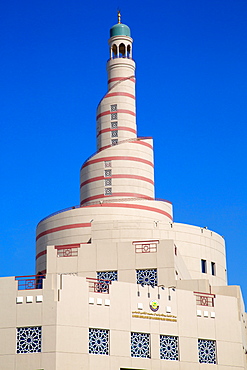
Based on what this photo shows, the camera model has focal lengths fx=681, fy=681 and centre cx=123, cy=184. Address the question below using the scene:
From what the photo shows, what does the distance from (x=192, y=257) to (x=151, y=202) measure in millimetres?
5811

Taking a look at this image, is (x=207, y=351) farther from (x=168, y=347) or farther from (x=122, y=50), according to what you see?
(x=122, y=50)

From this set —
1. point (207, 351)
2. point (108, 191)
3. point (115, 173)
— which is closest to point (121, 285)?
point (207, 351)

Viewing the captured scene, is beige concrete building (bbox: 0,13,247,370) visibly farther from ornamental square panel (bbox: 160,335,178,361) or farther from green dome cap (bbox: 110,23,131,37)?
green dome cap (bbox: 110,23,131,37)

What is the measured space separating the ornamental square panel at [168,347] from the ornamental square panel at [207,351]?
1731 mm

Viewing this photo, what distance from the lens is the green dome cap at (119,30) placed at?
66.4m

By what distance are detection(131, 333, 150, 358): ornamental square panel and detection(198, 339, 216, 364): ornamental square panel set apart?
3.62 metres

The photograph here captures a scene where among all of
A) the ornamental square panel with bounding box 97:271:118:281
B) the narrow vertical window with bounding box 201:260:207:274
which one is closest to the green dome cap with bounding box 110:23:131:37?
the narrow vertical window with bounding box 201:260:207:274

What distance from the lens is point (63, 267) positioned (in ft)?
155

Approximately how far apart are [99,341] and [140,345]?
Result: 2599 millimetres

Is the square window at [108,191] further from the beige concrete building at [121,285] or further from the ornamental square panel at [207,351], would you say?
the ornamental square panel at [207,351]

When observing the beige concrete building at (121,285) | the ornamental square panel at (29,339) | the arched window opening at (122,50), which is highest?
the arched window opening at (122,50)

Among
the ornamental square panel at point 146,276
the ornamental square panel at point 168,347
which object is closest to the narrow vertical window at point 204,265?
the ornamental square panel at point 146,276

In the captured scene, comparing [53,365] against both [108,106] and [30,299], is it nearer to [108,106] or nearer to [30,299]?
[30,299]

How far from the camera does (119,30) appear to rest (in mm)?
66438
